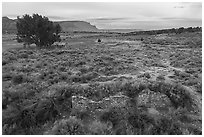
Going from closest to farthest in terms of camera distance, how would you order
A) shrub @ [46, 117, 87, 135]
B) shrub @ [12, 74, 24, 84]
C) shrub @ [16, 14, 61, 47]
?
shrub @ [46, 117, 87, 135] → shrub @ [12, 74, 24, 84] → shrub @ [16, 14, 61, 47]

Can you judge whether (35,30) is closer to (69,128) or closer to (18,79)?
(18,79)

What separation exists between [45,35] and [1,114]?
1103 inches

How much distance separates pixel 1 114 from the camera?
7855mm

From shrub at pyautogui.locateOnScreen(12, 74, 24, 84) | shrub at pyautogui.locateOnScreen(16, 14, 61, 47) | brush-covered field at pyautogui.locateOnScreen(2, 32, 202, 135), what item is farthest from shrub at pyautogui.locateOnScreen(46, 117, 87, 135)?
shrub at pyautogui.locateOnScreen(16, 14, 61, 47)

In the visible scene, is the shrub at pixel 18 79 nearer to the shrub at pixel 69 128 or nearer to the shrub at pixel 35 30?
the shrub at pixel 69 128

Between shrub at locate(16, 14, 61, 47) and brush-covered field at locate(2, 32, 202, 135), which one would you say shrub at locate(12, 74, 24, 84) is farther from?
shrub at locate(16, 14, 61, 47)

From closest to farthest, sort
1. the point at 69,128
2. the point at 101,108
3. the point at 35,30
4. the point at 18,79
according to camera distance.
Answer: the point at 69,128, the point at 101,108, the point at 18,79, the point at 35,30

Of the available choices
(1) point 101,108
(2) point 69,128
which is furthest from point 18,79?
(2) point 69,128

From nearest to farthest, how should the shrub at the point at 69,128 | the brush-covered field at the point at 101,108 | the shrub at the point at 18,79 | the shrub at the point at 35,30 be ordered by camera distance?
the shrub at the point at 69,128 → the brush-covered field at the point at 101,108 → the shrub at the point at 18,79 → the shrub at the point at 35,30

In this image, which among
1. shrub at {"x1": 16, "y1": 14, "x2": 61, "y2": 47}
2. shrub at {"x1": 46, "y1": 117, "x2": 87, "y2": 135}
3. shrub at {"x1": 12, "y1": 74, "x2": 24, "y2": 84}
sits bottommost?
shrub at {"x1": 46, "y1": 117, "x2": 87, "y2": 135}

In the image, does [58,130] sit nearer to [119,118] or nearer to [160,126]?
[119,118]

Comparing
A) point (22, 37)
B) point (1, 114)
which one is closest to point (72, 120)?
point (1, 114)

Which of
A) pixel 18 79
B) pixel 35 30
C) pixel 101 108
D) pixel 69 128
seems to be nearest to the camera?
pixel 69 128

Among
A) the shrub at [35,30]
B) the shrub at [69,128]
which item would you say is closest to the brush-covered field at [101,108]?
the shrub at [69,128]
